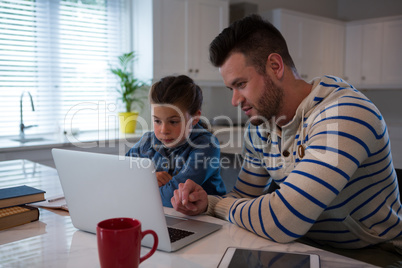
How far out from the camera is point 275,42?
140cm

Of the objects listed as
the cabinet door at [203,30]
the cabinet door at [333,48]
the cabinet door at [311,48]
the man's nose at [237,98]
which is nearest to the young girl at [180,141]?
the man's nose at [237,98]

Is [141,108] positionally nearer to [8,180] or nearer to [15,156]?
[15,156]

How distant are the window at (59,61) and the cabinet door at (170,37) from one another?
1.66 feet

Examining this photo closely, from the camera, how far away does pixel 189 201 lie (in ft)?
3.82

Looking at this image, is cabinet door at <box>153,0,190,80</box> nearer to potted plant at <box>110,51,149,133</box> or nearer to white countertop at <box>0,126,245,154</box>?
potted plant at <box>110,51,149,133</box>

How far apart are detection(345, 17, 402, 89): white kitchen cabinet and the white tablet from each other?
461 centimetres

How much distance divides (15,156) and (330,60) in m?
4.13

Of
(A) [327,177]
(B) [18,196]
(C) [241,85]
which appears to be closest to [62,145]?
(B) [18,196]

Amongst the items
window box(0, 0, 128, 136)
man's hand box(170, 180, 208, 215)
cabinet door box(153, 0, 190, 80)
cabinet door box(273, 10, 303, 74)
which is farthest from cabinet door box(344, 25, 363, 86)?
man's hand box(170, 180, 208, 215)

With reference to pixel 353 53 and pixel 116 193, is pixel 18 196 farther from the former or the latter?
pixel 353 53

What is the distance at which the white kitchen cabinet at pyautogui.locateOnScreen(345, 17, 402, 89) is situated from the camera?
4777 millimetres

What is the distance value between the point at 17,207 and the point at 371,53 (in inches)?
196

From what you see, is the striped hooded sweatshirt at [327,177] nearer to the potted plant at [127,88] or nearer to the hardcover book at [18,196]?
the hardcover book at [18,196]

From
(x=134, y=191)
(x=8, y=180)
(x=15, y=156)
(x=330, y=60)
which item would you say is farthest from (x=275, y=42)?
(x=330, y=60)
